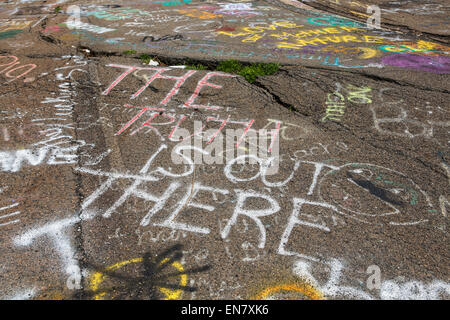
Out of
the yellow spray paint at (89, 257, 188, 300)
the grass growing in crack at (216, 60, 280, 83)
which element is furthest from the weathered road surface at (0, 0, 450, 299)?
the grass growing in crack at (216, 60, 280, 83)

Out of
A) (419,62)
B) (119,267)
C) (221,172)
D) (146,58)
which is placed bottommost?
(119,267)

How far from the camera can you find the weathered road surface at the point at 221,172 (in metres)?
2.50

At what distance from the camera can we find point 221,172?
11.5 ft

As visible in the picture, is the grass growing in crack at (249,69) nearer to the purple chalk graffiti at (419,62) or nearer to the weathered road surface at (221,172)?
the weathered road surface at (221,172)

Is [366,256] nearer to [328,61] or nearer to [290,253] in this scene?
[290,253]

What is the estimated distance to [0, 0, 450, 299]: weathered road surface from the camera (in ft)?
8.20

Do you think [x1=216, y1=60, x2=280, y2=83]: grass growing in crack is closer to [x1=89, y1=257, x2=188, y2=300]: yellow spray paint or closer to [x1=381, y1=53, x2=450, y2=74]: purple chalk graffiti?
[x1=381, y1=53, x2=450, y2=74]: purple chalk graffiti

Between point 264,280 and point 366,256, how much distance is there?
841 millimetres

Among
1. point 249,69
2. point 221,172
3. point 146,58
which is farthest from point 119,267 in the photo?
point 146,58

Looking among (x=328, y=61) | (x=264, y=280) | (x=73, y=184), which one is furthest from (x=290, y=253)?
(x=328, y=61)

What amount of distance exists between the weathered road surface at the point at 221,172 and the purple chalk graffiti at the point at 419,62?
3 cm

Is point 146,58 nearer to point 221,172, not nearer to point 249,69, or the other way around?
point 249,69

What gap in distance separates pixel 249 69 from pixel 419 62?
9.52 feet

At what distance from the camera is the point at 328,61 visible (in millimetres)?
5711
